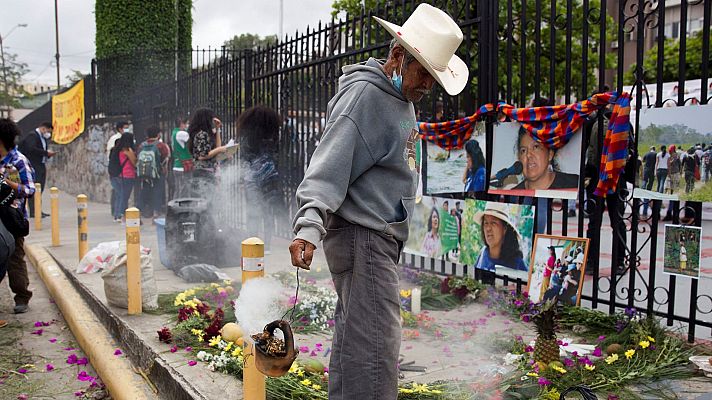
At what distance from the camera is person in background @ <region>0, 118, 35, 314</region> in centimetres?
600

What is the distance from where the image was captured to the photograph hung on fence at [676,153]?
13.7ft

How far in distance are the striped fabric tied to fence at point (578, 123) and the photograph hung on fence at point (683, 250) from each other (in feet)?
1.83

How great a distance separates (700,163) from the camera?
420cm

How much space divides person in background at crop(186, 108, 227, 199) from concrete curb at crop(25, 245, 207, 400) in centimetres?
270

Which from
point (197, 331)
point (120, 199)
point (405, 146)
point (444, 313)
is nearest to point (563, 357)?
point (444, 313)

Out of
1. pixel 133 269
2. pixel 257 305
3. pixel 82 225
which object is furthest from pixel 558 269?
pixel 82 225

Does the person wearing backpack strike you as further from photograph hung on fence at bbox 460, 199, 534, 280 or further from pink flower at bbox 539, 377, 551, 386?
pink flower at bbox 539, 377, 551, 386

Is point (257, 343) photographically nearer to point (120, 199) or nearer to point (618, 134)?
point (618, 134)

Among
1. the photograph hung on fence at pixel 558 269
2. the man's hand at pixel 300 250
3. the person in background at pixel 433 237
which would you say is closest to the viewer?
the man's hand at pixel 300 250

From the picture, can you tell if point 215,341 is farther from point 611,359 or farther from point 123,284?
point 611,359

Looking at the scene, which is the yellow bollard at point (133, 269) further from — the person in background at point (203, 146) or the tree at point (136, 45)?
the tree at point (136, 45)

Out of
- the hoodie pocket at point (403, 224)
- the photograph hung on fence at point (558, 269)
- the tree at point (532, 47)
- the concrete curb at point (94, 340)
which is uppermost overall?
the tree at point (532, 47)

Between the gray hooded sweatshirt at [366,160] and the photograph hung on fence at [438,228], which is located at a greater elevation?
the gray hooded sweatshirt at [366,160]

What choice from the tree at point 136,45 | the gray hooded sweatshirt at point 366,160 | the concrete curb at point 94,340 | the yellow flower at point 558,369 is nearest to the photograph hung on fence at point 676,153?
the yellow flower at point 558,369
